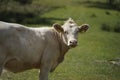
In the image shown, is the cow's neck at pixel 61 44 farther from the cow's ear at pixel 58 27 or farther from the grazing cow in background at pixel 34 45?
the cow's ear at pixel 58 27

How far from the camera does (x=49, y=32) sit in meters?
12.1

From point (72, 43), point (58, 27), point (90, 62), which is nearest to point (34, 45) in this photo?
point (72, 43)

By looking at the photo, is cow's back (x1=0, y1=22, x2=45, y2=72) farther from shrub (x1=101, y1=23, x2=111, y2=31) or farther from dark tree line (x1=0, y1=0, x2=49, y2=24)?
dark tree line (x1=0, y1=0, x2=49, y2=24)

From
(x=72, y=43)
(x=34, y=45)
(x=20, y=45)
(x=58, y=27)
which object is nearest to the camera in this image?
(x=20, y=45)

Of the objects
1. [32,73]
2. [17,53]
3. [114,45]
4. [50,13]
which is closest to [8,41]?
[17,53]

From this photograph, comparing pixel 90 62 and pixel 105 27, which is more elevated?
pixel 90 62

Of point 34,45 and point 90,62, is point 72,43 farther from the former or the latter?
point 90,62

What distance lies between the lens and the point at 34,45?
36.9 feet

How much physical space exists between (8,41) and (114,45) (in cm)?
1995

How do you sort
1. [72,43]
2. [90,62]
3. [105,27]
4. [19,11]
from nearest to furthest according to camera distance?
[72,43], [90,62], [105,27], [19,11]

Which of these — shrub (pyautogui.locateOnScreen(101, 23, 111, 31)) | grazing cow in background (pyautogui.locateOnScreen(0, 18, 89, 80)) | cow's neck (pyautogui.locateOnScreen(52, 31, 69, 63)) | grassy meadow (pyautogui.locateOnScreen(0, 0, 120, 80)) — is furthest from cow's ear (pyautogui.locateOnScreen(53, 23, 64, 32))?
shrub (pyautogui.locateOnScreen(101, 23, 111, 31))

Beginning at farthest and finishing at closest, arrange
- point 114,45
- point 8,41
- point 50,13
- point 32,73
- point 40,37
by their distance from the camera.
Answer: point 50,13, point 114,45, point 32,73, point 40,37, point 8,41

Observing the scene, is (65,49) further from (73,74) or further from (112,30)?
(112,30)

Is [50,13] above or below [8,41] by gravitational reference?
below
